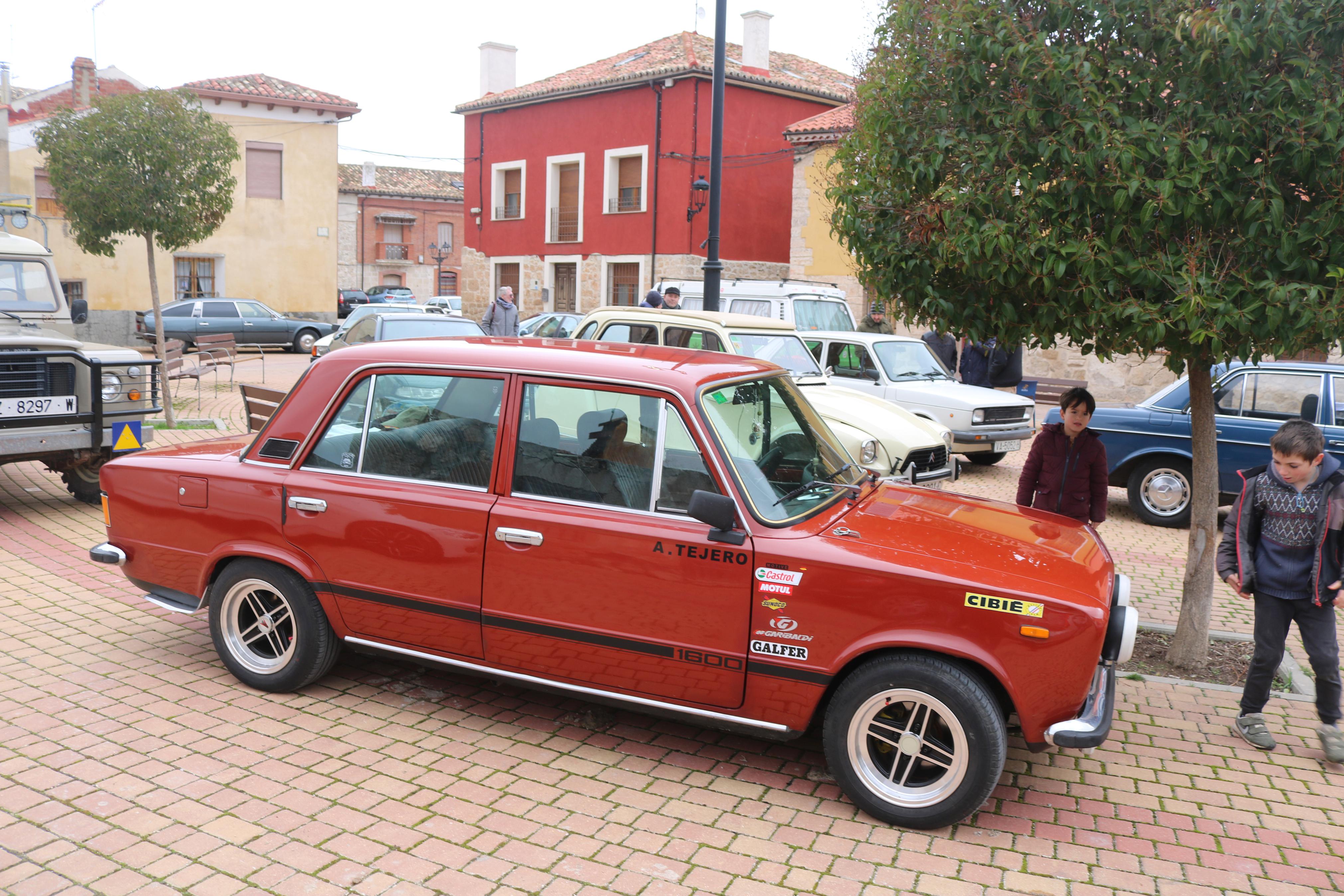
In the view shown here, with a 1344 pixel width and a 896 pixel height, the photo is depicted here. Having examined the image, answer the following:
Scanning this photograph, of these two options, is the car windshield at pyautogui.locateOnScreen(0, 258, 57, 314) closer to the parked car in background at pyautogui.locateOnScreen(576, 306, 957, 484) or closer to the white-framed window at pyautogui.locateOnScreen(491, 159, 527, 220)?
the parked car in background at pyautogui.locateOnScreen(576, 306, 957, 484)

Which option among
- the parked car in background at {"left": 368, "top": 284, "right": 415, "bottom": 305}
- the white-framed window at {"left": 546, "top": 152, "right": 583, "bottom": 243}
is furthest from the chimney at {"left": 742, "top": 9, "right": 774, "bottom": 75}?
the parked car in background at {"left": 368, "top": 284, "right": 415, "bottom": 305}

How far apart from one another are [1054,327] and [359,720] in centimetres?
406

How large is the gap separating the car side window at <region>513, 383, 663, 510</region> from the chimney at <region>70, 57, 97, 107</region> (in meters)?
34.4

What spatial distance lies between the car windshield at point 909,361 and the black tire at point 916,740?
364 inches

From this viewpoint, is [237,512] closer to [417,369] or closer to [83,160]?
[417,369]

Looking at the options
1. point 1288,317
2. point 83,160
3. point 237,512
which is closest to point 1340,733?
point 1288,317

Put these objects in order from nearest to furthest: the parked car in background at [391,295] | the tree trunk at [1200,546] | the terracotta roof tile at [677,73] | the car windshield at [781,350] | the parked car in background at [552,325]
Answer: the tree trunk at [1200,546] < the car windshield at [781,350] < the parked car in background at [552,325] < the terracotta roof tile at [677,73] < the parked car in background at [391,295]

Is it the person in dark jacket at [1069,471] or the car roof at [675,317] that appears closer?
the person in dark jacket at [1069,471]

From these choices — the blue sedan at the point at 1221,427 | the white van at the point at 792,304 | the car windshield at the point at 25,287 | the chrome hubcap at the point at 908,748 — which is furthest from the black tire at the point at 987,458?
the car windshield at the point at 25,287

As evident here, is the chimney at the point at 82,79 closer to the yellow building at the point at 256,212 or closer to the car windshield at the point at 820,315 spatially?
the yellow building at the point at 256,212

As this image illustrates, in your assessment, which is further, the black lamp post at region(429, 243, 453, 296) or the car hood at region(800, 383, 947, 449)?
the black lamp post at region(429, 243, 453, 296)

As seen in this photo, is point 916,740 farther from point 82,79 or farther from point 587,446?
point 82,79

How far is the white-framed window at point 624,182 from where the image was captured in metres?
30.9

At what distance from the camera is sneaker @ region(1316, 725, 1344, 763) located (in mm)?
4777
